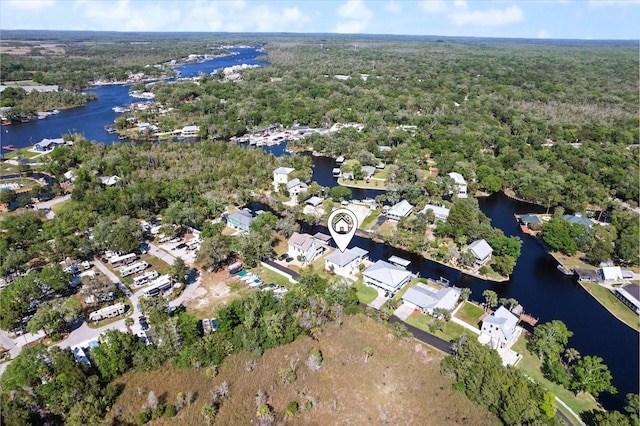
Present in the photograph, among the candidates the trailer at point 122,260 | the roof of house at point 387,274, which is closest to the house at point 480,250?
the roof of house at point 387,274

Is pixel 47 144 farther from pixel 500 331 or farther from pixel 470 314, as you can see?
pixel 500 331

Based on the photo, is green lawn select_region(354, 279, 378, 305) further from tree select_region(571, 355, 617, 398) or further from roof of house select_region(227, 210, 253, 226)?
tree select_region(571, 355, 617, 398)

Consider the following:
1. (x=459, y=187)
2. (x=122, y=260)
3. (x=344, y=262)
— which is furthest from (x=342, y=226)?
(x=459, y=187)

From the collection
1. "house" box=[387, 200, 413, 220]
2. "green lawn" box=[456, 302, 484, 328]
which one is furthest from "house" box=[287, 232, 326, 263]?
"green lawn" box=[456, 302, 484, 328]

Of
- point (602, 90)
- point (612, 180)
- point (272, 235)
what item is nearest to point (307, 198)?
point (272, 235)

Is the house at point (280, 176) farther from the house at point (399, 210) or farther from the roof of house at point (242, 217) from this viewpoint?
the house at point (399, 210)

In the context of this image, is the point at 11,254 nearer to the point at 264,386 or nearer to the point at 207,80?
the point at 264,386

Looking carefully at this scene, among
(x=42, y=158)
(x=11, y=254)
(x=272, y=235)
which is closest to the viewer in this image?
(x=11, y=254)
